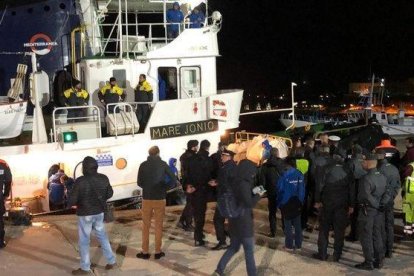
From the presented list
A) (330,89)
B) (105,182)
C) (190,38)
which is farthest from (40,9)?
(330,89)

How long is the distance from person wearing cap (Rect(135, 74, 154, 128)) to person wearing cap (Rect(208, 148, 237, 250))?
3.52 metres

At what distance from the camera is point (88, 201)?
681 cm

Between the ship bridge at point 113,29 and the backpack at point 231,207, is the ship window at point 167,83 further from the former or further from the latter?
the backpack at point 231,207

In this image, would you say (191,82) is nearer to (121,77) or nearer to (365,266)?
(121,77)

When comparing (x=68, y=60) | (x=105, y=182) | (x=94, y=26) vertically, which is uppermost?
(x=94, y=26)

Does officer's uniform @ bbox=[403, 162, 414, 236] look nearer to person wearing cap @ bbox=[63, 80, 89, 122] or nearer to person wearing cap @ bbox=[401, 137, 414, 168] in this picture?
person wearing cap @ bbox=[401, 137, 414, 168]

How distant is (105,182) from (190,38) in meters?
5.88

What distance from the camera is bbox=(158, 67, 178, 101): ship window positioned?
12.0 m

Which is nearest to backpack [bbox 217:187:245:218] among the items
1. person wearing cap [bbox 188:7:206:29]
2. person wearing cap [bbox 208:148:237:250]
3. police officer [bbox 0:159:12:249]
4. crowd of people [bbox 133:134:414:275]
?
crowd of people [bbox 133:134:414:275]

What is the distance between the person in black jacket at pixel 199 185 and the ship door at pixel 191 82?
4118 millimetres

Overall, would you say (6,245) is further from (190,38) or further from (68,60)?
(190,38)

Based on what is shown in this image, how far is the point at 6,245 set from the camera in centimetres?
830

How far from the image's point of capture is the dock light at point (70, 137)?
981 centimetres

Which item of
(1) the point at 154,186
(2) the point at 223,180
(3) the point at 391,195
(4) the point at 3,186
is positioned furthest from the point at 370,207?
(4) the point at 3,186
